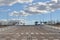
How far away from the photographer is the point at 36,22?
197 meters

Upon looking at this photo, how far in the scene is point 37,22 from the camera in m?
199

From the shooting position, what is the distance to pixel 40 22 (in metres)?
197

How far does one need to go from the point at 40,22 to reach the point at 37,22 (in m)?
3.04

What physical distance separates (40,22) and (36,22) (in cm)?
350

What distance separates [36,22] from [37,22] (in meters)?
1.87
